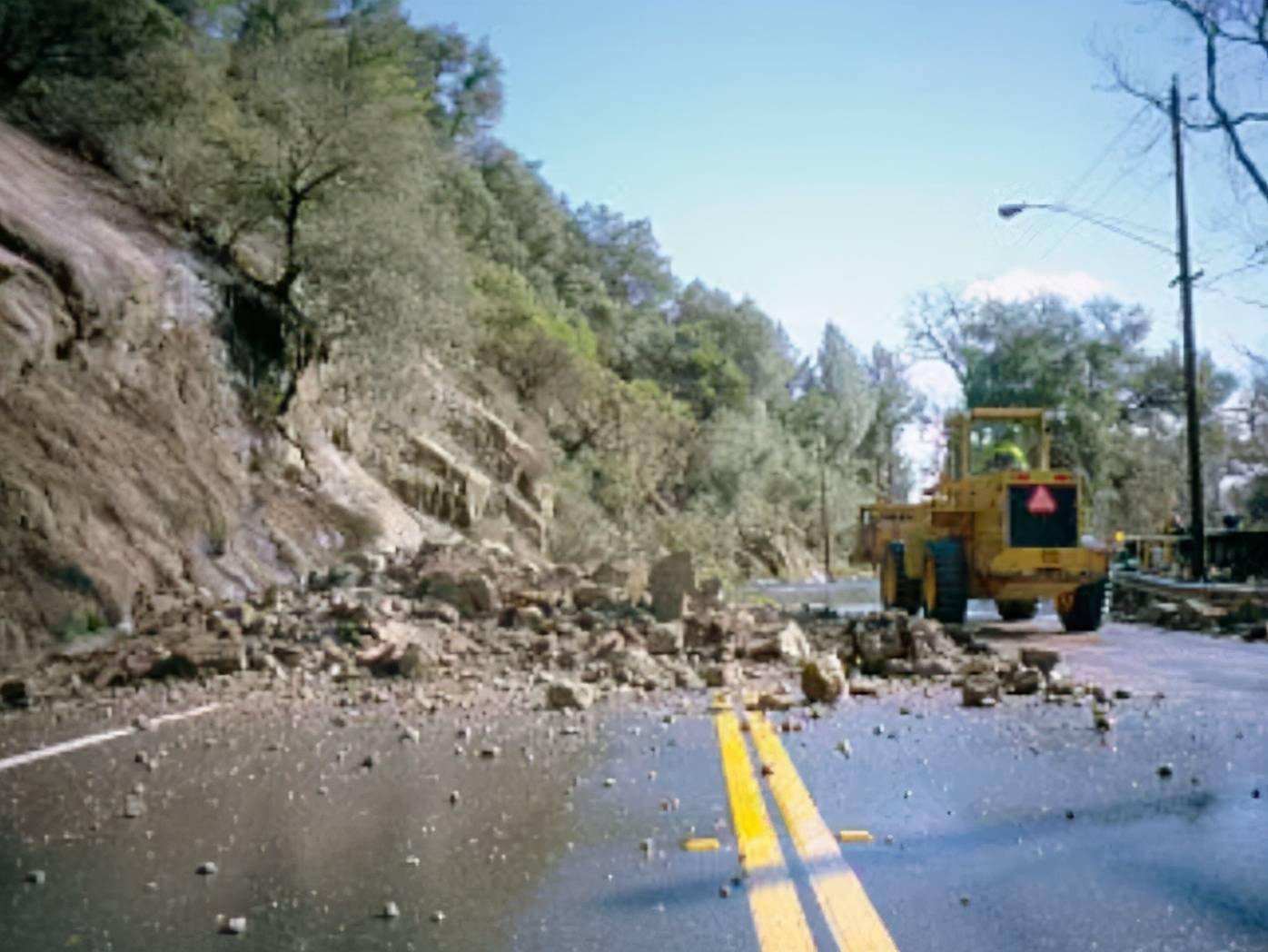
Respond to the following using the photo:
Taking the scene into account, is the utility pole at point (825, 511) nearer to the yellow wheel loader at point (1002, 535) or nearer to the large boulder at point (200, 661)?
the yellow wheel loader at point (1002, 535)

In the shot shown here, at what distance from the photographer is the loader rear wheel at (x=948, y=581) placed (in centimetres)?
1750

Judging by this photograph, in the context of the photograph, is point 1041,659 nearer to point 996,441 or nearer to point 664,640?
point 664,640

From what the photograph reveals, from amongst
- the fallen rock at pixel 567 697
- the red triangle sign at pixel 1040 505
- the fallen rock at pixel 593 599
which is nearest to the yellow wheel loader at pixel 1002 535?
the red triangle sign at pixel 1040 505

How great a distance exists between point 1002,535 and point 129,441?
36.8 ft

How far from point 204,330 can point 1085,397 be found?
48.6 meters

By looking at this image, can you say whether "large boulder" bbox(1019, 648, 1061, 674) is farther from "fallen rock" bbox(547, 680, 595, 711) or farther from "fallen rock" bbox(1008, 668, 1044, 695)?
"fallen rock" bbox(547, 680, 595, 711)

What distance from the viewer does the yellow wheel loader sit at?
1708cm

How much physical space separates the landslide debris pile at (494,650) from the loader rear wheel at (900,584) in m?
4.55

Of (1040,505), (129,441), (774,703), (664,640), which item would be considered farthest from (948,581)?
(129,441)

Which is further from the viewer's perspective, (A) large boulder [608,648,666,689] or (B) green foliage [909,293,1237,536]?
(B) green foliage [909,293,1237,536]

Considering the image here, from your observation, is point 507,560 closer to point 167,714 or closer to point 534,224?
point 167,714

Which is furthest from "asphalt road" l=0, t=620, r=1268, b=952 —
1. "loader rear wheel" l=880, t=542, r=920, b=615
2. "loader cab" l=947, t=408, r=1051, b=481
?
"loader rear wheel" l=880, t=542, r=920, b=615

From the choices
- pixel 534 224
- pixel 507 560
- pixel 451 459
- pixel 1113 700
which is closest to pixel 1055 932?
pixel 1113 700

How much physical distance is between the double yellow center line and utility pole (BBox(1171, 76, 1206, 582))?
20245 millimetres
